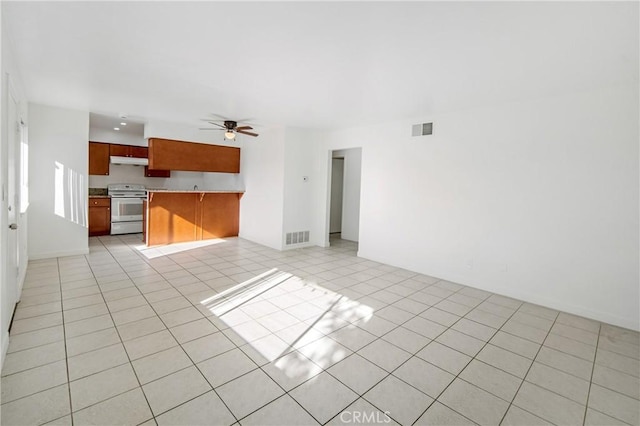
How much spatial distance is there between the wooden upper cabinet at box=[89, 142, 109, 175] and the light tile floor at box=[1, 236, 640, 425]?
3.50m

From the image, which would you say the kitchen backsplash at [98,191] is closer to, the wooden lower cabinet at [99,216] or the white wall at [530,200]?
the wooden lower cabinet at [99,216]

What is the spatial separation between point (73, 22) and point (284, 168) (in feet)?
13.4

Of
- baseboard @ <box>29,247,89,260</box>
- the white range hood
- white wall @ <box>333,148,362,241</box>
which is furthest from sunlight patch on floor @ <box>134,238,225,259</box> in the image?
white wall @ <box>333,148,362,241</box>

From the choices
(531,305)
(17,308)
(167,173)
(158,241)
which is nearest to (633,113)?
(531,305)

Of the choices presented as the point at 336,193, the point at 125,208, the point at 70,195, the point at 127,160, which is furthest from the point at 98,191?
the point at 336,193

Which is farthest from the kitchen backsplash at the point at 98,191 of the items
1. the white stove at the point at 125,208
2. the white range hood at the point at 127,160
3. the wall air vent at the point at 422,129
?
the wall air vent at the point at 422,129

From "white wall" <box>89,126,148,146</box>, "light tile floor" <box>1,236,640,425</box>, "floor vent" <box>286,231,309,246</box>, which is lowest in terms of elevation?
"light tile floor" <box>1,236,640,425</box>

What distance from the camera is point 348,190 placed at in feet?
25.5

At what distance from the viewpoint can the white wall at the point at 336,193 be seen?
27.4ft

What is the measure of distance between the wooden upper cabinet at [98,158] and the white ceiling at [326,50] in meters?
3.12

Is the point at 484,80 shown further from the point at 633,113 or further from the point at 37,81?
the point at 37,81

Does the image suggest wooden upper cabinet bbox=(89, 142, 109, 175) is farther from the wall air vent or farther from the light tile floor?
the wall air vent

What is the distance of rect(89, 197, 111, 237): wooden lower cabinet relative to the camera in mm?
6816

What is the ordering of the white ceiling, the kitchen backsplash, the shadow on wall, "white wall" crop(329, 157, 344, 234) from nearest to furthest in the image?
the white ceiling, the shadow on wall, the kitchen backsplash, "white wall" crop(329, 157, 344, 234)
